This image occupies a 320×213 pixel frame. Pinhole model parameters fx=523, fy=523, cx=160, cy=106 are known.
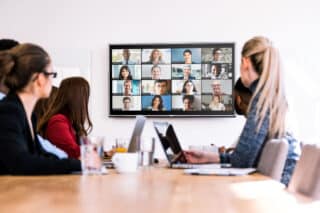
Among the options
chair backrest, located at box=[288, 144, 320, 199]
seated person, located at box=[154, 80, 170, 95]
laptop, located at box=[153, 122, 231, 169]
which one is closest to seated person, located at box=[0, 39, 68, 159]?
laptop, located at box=[153, 122, 231, 169]

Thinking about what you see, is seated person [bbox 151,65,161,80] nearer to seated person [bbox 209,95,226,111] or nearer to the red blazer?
seated person [bbox 209,95,226,111]

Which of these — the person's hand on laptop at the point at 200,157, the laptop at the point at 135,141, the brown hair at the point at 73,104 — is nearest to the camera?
the laptop at the point at 135,141

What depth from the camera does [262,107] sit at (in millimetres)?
2301

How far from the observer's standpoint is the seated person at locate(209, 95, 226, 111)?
497 centimetres

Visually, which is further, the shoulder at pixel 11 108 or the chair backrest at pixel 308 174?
the shoulder at pixel 11 108

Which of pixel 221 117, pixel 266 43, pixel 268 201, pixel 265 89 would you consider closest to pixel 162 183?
pixel 268 201

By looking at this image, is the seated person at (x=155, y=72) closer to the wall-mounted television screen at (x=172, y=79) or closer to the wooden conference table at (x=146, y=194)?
the wall-mounted television screen at (x=172, y=79)

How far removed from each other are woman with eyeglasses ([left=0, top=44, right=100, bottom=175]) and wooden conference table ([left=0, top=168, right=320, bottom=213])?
0.08m

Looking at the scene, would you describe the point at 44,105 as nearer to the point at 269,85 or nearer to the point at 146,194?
the point at 269,85

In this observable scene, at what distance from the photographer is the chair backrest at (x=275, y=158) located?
6.80 feet

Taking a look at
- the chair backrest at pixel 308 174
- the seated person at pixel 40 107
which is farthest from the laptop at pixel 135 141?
the chair backrest at pixel 308 174

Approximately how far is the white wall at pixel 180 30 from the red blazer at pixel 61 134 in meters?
2.03

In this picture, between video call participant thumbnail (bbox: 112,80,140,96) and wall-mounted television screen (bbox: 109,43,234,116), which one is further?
video call participant thumbnail (bbox: 112,80,140,96)

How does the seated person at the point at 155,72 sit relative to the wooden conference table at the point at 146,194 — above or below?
above
